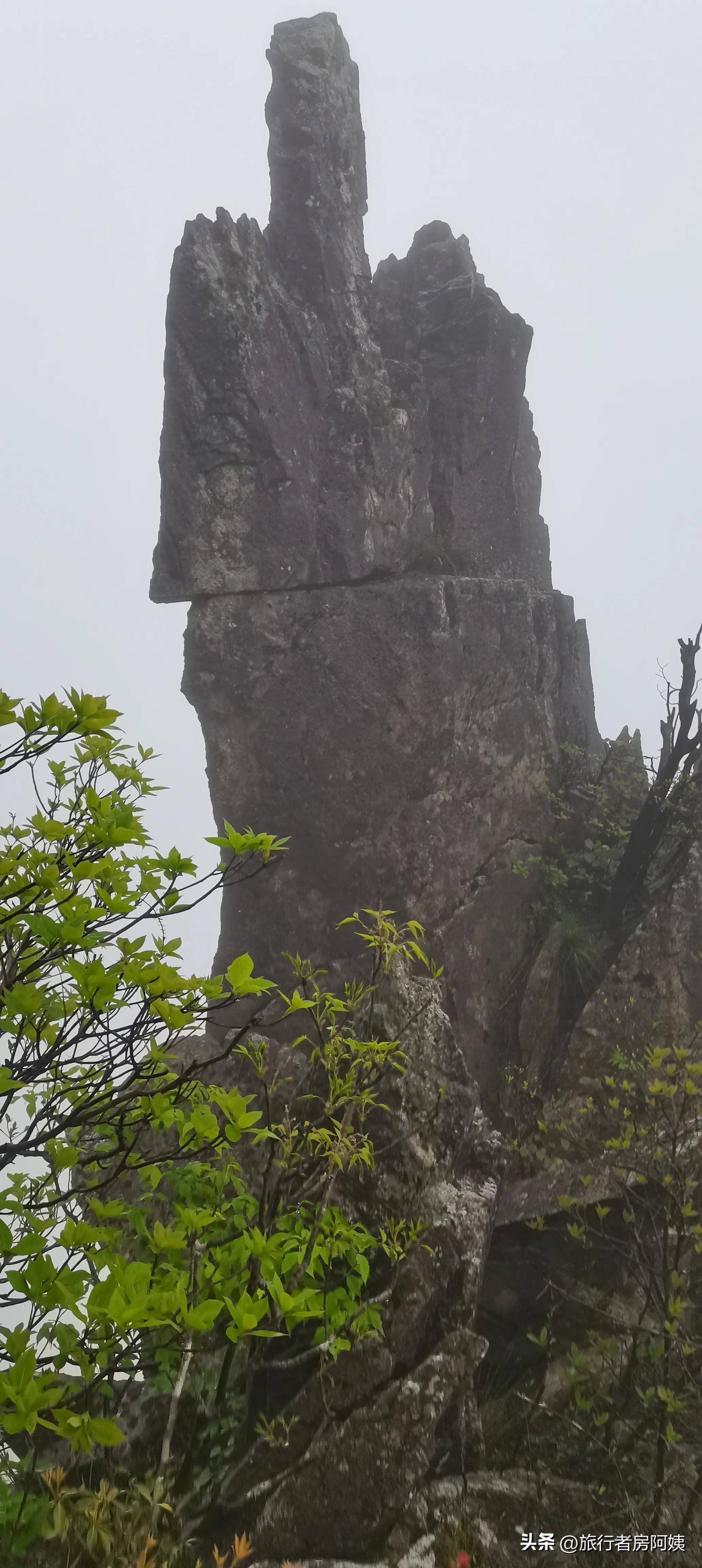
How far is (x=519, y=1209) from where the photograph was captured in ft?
23.6

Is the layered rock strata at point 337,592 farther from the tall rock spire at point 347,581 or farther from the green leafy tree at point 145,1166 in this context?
the green leafy tree at point 145,1166

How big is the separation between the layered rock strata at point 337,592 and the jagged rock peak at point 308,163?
0.03 meters

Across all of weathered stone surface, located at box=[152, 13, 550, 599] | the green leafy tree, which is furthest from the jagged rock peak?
the green leafy tree

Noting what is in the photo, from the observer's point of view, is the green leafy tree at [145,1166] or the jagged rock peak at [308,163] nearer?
the green leafy tree at [145,1166]

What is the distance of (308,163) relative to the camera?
997 cm

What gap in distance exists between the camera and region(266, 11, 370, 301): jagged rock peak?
10008 mm

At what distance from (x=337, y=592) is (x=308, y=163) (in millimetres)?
5037

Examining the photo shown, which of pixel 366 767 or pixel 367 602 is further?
pixel 367 602

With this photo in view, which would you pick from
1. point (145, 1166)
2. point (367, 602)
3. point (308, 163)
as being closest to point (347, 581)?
point (367, 602)

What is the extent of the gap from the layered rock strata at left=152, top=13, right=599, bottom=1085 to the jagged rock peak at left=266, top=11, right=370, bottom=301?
28 millimetres

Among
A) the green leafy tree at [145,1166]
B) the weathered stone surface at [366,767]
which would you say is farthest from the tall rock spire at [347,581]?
the green leafy tree at [145,1166]

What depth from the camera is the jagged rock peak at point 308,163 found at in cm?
1001

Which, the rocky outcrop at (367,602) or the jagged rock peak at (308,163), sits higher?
the jagged rock peak at (308,163)

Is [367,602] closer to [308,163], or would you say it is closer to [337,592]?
[337,592]
